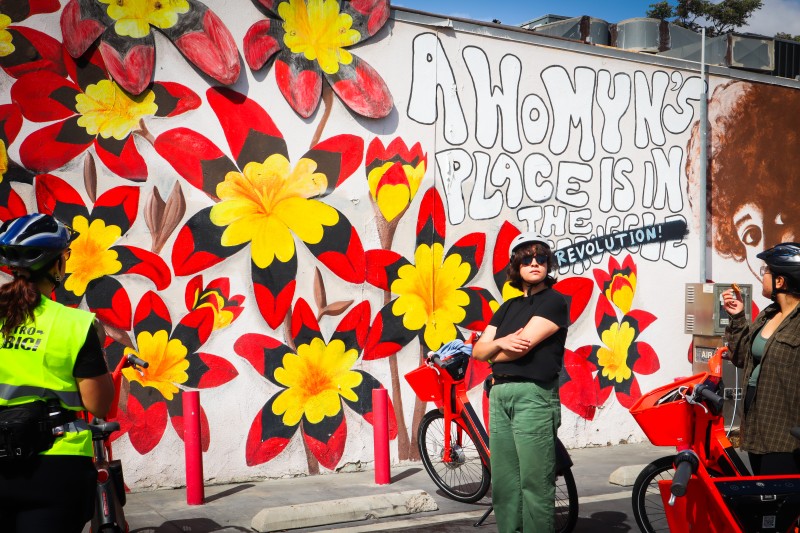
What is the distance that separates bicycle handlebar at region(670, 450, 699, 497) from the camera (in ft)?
12.5

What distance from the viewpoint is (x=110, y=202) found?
23.8 ft

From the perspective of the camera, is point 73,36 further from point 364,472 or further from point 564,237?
point 564,237

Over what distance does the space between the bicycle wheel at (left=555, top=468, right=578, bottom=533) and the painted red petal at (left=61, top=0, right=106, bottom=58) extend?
16.8 ft

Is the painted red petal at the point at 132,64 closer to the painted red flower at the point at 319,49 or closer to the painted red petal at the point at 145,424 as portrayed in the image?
the painted red flower at the point at 319,49

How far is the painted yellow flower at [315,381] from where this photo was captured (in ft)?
26.1

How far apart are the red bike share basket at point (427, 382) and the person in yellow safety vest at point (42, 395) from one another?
4079 millimetres

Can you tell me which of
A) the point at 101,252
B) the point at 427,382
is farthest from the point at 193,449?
the point at 427,382

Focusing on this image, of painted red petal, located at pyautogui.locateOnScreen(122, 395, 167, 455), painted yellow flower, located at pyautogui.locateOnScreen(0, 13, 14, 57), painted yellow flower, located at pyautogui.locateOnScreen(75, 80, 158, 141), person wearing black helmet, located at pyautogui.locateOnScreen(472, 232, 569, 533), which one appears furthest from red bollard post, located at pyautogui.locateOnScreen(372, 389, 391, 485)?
painted yellow flower, located at pyautogui.locateOnScreen(0, 13, 14, 57)

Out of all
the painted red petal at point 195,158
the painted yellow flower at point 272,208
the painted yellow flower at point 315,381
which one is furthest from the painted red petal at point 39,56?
the painted yellow flower at point 315,381

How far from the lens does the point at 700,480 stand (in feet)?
13.9

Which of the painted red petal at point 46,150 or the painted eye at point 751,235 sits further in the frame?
the painted eye at point 751,235

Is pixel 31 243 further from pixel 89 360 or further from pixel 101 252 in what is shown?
pixel 101 252

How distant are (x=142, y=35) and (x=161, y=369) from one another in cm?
288

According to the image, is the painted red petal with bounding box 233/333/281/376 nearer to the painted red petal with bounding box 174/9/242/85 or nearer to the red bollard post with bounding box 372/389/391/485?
the red bollard post with bounding box 372/389/391/485
